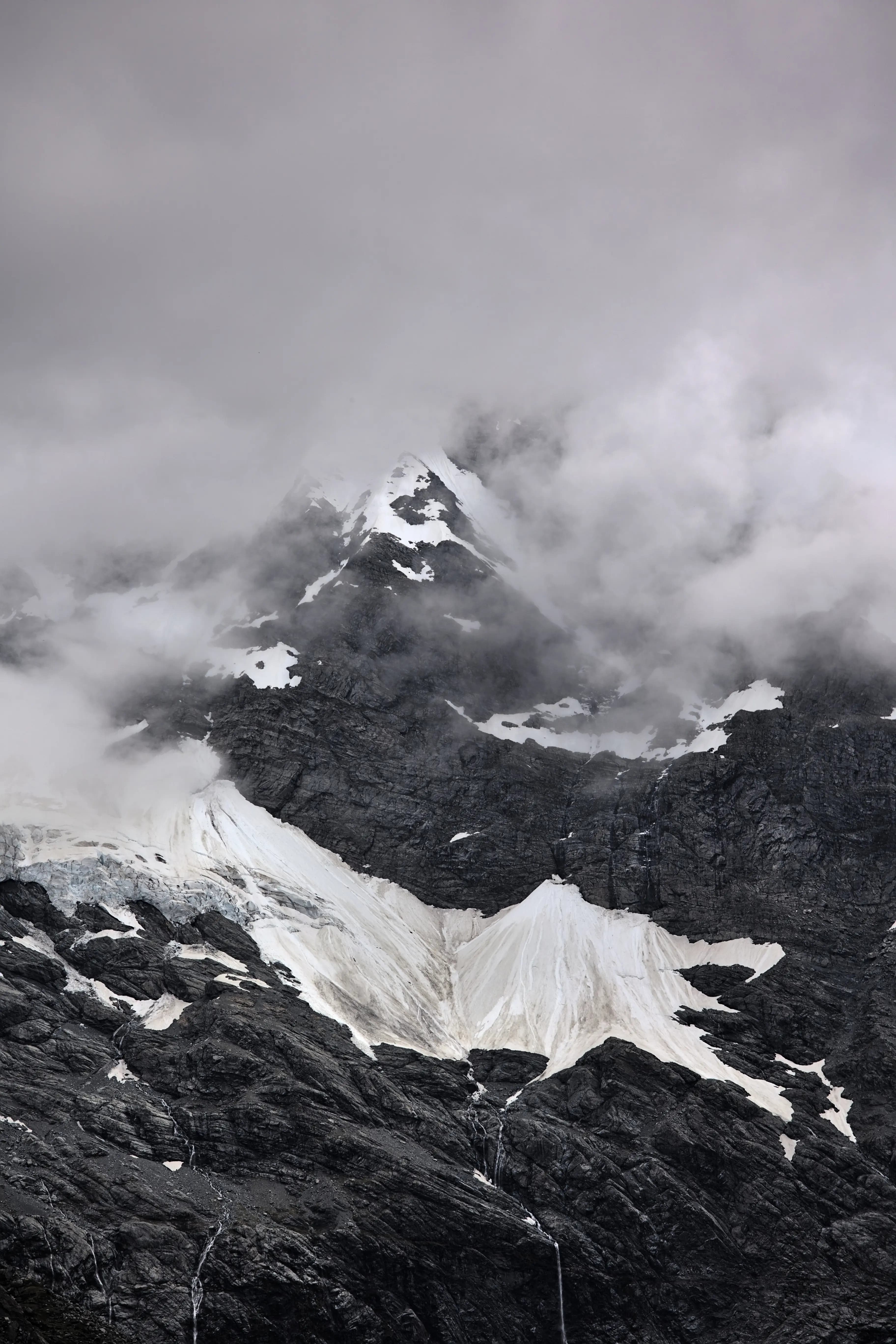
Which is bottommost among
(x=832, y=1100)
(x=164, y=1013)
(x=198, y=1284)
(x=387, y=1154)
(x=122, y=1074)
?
(x=832, y=1100)

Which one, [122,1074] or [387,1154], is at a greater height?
[122,1074]

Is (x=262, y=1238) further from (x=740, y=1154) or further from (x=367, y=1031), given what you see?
(x=740, y=1154)

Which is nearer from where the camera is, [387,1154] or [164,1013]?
[387,1154]

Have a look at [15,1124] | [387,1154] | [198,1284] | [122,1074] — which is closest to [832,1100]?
[387,1154]

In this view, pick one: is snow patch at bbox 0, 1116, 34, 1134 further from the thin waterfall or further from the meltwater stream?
the meltwater stream

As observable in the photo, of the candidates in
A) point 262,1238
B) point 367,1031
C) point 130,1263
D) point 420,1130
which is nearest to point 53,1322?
point 130,1263

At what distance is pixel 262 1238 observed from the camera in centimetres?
12756

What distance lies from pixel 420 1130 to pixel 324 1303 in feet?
102

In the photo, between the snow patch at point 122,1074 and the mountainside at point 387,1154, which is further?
the snow patch at point 122,1074

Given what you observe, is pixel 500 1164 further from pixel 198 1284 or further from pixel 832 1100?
pixel 832 1100

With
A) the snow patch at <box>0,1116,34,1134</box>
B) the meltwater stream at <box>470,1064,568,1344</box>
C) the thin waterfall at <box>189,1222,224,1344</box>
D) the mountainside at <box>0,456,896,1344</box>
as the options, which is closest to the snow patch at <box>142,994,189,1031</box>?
the mountainside at <box>0,456,896,1344</box>

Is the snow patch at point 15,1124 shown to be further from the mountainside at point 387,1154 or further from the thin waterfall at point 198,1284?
the thin waterfall at point 198,1284

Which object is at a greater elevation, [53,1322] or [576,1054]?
[576,1054]

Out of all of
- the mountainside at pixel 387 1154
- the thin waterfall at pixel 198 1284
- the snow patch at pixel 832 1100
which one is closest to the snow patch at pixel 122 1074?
the mountainside at pixel 387 1154
